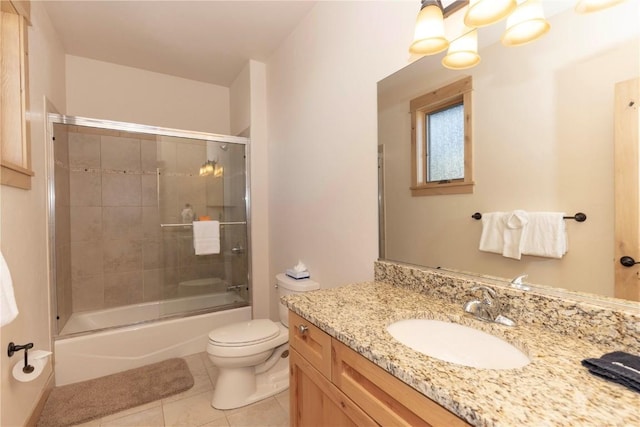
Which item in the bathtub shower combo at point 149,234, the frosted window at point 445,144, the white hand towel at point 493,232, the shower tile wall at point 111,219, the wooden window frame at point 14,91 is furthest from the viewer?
the shower tile wall at point 111,219

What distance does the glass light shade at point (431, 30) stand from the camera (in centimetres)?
105

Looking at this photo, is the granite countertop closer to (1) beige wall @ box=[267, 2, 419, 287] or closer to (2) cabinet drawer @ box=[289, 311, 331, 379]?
(2) cabinet drawer @ box=[289, 311, 331, 379]

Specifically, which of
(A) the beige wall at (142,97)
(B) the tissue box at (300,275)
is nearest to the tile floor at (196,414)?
(B) the tissue box at (300,275)

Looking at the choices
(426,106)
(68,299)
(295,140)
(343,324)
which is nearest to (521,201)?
(426,106)

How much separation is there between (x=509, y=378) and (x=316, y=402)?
2.20ft

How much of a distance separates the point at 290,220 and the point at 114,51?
217 cm

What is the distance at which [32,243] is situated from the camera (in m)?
1.73

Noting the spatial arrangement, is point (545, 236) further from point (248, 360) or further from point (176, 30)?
point (176, 30)

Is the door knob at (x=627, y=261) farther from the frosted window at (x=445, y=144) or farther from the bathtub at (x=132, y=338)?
the bathtub at (x=132, y=338)

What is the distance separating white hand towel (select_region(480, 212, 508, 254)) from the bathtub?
2.26 metres

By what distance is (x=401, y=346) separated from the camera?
2.61 feet

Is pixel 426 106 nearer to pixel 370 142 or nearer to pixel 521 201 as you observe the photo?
pixel 370 142

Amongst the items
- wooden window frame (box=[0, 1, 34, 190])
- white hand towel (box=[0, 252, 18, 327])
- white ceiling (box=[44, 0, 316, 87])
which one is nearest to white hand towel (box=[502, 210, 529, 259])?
white hand towel (box=[0, 252, 18, 327])

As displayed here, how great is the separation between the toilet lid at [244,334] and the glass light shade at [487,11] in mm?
1828
